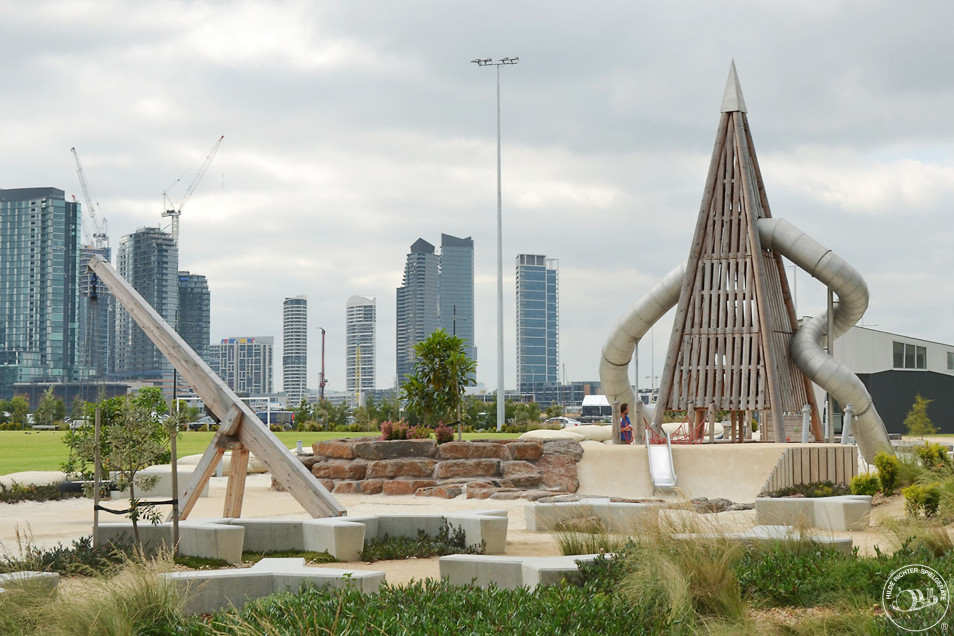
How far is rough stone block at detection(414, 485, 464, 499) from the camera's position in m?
19.2

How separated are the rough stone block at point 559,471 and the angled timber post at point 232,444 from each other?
296 inches

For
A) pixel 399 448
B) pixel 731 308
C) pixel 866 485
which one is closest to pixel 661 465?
pixel 866 485

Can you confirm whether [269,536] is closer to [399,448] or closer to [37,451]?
[399,448]

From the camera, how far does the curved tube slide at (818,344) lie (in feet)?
75.4

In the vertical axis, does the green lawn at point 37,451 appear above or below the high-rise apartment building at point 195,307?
below

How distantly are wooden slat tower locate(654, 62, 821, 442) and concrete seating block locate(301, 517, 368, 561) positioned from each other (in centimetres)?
1362

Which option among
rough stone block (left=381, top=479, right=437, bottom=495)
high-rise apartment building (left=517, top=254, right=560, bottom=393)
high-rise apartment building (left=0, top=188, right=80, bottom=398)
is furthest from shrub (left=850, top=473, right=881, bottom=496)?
high-rise apartment building (left=517, top=254, right=560, bottom=393)

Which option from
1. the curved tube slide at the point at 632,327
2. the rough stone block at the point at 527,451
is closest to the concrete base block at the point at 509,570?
the rough stone block at the point at 527,451

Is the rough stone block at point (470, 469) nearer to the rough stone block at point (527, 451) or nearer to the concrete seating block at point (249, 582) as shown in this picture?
the rough stone block at point (527, 451)

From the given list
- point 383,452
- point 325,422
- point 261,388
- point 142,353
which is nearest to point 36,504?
point 383,452

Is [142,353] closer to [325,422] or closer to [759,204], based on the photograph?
[325,422]

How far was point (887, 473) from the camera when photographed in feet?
49.9

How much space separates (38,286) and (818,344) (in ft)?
501

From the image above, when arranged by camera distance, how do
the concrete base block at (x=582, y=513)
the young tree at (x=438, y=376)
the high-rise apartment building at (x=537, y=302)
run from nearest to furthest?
1. the concrete base block at (x=582, y=513)
2. the young tree at (x=438, y=376)
3. the high-rise apartment building at (x=537, y=302)
